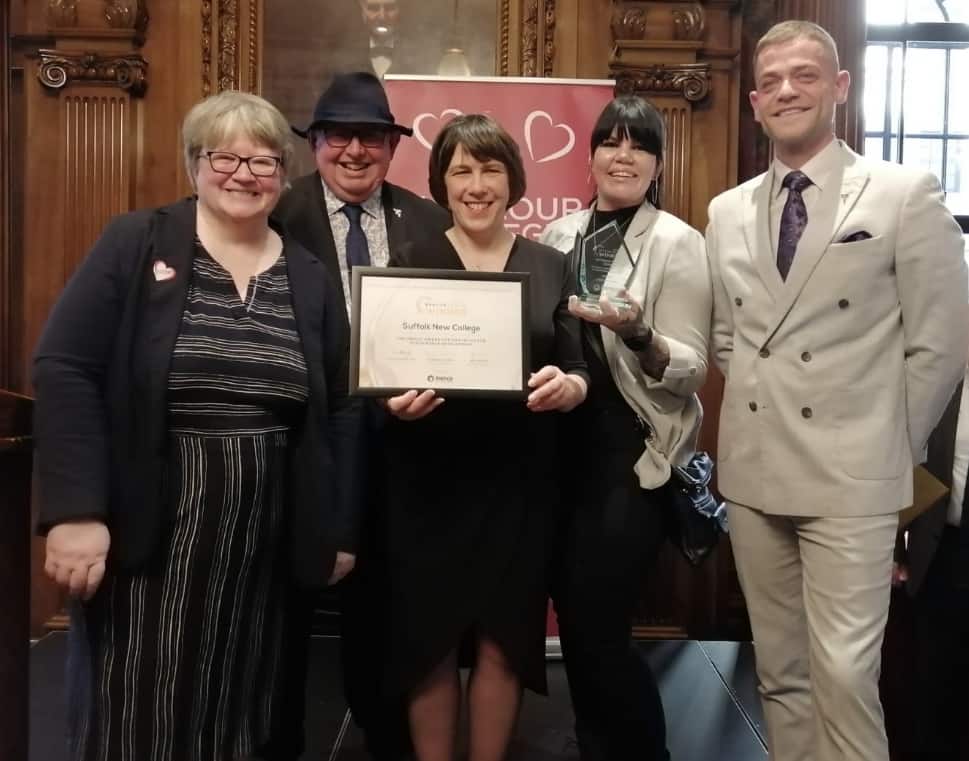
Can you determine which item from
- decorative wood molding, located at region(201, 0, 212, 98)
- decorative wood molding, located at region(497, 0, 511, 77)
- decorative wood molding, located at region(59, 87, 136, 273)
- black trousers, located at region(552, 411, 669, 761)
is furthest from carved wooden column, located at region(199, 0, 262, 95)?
black trousers, located at region(552, 411, 669, 761)

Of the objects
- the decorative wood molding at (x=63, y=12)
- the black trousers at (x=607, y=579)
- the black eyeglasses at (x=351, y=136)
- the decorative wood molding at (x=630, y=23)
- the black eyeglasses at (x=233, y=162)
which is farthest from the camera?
the decorative wood molding at (x=630, y=23)

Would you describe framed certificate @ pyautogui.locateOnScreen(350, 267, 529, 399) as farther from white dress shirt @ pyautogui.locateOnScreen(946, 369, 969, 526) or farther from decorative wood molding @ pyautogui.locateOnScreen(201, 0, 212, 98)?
decorative wood molding @ pyautogui.locateOnScreen(201, 0, 212, 98)

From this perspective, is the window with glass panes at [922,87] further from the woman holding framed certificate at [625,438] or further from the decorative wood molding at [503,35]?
the woman holding framed certificate at [625,438]

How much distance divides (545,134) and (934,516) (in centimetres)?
208

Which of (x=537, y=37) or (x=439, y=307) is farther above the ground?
(x=537, y=37)

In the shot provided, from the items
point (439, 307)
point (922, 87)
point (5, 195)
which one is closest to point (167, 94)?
point (5, 195)

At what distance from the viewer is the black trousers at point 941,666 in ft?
7.69

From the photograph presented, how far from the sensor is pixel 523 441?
6.88ft

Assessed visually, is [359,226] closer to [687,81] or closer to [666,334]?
[666,334]

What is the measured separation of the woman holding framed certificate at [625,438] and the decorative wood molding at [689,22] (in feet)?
5.39

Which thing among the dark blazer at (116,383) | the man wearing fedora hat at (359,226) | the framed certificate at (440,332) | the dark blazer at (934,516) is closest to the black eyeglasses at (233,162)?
the dark blazer at (116,383)

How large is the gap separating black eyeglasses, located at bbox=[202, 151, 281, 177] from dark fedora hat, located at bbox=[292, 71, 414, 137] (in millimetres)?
606

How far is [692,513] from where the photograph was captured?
7.39ft

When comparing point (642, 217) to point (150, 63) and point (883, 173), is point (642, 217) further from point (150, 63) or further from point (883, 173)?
point (150, 63)
